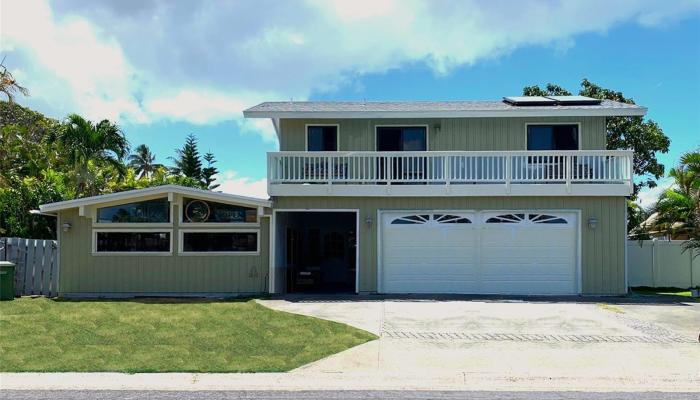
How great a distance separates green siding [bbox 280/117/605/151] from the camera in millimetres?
18578

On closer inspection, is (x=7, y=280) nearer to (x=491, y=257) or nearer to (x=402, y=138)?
(x=402, y=138)

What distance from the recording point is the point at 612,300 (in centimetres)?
1597

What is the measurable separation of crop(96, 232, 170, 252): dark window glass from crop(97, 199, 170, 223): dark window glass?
1.29 feet

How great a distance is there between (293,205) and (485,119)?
650 centimetres

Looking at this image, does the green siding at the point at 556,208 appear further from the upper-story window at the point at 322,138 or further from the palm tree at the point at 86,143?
the palm tree at the point at 86,143

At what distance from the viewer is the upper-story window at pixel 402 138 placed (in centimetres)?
1902

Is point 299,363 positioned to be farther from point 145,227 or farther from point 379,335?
point 145,227

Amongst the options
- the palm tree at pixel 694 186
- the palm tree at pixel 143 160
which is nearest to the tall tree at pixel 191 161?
the palm tree at pixel 143 160

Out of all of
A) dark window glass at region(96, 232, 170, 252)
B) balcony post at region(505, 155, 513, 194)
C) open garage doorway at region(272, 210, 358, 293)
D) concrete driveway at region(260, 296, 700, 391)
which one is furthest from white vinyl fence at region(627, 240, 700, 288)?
dark window glass at region(96, 232, 170, 252)

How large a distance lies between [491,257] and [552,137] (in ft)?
14.9

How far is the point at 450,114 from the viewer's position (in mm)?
17781

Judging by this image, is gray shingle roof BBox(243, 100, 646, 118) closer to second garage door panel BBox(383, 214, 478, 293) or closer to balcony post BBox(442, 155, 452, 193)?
balcony post BBox(442, 155, 452, 193)

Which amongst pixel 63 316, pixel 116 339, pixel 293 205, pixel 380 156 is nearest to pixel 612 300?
pixel 380 156

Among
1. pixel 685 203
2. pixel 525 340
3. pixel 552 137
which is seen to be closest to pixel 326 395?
pixel 525 340
